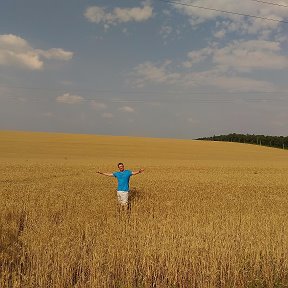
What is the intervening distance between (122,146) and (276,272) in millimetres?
55851

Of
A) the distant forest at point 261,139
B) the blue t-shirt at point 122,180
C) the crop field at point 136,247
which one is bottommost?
the crop field at point 136,247

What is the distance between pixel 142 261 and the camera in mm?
6516

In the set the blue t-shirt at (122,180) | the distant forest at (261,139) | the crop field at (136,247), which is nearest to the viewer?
the crop field at (136,247)

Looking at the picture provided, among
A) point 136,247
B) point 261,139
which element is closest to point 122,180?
point 136,247

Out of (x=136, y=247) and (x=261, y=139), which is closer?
(x=136, y=247)

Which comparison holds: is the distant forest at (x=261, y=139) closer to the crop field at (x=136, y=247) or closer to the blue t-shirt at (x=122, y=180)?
the blue t-shirt at (x=122, y=180)

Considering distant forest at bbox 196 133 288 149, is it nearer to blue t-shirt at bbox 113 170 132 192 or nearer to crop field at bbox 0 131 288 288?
blue t-shirt at bbox 113 170 132 192

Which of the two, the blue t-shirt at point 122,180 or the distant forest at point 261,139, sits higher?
the distant forest at point 261,139

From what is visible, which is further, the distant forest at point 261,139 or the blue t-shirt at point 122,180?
the distant forest at point 261,139

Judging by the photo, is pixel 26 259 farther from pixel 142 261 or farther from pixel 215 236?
pixel 215 236

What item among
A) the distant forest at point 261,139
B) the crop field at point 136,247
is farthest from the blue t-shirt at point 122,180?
the distant forest at point 261,139

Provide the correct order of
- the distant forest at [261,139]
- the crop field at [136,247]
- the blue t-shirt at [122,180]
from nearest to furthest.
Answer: the crop field at [136,247] < the blue t-shirt at [122,180] < the distant forest at [261,139]

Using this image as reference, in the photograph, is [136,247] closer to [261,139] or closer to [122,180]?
[122,180]

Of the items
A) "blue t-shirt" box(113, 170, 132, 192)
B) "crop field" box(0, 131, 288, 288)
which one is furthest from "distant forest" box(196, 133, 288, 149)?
"crop field" box(0, 131, 288, 288)
